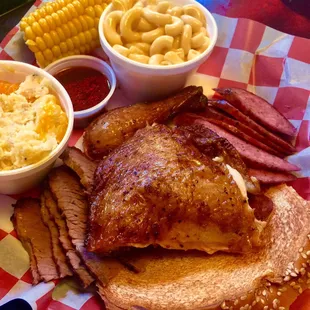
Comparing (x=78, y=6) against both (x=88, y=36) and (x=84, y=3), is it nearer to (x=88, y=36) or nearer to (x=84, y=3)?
(x=84, y=3)

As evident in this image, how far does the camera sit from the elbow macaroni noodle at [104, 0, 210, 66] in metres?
2.78

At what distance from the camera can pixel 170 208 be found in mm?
2152

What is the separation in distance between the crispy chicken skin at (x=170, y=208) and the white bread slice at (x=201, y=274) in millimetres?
115

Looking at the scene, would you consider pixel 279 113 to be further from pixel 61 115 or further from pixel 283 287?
pixel 61 115

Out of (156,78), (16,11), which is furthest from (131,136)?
(16,11)

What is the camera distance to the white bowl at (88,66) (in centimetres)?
288

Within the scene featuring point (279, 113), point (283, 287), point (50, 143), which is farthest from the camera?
point (279, 113)

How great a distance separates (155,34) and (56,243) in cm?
145

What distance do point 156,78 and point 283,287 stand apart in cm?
147

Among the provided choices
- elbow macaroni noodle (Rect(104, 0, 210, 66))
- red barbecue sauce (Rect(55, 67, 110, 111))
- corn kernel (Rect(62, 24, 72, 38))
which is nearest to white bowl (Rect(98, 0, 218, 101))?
elbow macaroni noodle (Rect(104, 0, 210, 66))

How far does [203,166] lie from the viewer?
2275 millimetres

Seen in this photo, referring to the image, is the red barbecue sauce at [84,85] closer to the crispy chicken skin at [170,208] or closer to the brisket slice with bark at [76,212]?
the brisket slice with bark at [76,212]

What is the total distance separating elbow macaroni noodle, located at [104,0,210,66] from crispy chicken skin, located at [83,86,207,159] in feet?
0.81

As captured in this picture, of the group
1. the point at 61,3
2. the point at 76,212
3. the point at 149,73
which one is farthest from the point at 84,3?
the point at 76,212
